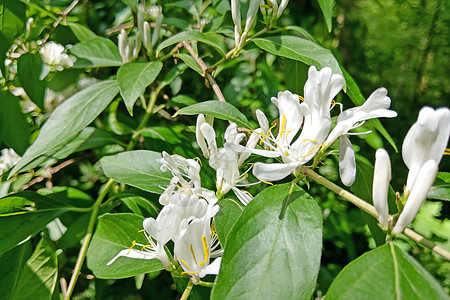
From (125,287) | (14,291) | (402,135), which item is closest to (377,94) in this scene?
(14,291)

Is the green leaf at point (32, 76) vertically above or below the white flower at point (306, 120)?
below

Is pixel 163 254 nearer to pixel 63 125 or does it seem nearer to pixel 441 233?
pixel 63 125

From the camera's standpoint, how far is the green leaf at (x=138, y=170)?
1.84 ft

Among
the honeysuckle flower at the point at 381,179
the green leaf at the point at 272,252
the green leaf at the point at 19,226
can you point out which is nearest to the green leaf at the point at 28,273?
the green leaf at the point at 19,226

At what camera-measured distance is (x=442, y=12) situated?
194cm

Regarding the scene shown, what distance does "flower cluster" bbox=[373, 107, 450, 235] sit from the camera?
352 millimetres

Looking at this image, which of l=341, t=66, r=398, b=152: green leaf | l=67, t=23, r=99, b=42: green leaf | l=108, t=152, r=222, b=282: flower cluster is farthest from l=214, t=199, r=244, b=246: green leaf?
l=67, t=23, r=99, b=42: green leaf

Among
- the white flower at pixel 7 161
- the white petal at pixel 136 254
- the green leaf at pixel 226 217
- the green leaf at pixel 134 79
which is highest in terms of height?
the green leaf at pixel 134 79

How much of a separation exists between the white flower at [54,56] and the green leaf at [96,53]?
4.9 inches

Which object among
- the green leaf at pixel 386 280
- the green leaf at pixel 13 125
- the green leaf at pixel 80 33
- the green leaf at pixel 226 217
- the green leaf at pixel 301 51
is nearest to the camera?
the green leaf at pixel 386 280

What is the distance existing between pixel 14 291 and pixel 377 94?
55 cm

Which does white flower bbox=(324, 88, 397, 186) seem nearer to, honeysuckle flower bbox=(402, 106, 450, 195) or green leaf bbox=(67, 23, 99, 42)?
honeysuckle flower bbox=(402, 106, 450, 195)

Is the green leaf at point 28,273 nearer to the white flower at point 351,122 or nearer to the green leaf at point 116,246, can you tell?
the green leaf at point 116,246

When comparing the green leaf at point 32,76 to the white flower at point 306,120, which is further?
the green leaf at point 32,76
